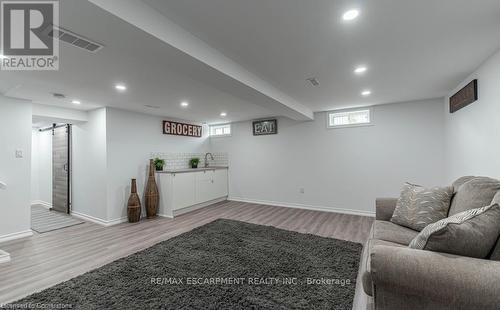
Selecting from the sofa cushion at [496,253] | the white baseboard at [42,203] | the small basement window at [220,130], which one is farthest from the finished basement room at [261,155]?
the small basement window at [220,130]

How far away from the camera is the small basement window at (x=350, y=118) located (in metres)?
4.47

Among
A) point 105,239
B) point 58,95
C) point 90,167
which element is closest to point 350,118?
point 105,239

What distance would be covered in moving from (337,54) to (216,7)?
4.30 ft

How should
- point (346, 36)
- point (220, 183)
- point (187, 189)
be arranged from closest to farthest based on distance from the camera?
point (346, 36) → point (187, 189) → point (220, 183)

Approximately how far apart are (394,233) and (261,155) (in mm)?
3996

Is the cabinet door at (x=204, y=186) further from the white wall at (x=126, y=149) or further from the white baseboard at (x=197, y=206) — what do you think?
the white wall at (x=126, y=149)

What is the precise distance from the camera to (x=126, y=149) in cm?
440

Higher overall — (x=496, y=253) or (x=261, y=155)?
(x=261, y=155)

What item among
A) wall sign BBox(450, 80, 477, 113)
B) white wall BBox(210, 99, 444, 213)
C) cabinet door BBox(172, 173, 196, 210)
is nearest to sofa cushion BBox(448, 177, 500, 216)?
wall sign BBox(450, 80, 477, 113)

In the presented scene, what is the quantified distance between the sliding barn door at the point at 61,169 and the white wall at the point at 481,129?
705 centimetres

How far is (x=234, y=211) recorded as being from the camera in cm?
489

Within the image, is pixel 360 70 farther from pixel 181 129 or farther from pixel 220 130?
pixel 220 130

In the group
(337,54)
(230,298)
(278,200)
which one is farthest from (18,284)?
(278,200)

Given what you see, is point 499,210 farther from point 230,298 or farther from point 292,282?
point 230,298
